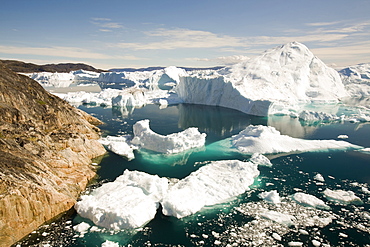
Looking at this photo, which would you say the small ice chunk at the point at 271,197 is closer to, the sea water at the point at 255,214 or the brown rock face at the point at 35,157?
the sea water at the point at 255,214

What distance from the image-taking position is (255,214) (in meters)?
11.0

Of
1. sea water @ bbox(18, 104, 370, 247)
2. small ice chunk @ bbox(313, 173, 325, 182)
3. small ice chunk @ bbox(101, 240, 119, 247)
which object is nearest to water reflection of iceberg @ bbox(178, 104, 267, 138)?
sea water @ bbox(18, 104, 370, 247)

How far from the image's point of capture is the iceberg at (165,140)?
19500mm

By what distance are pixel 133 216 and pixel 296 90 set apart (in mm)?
43589

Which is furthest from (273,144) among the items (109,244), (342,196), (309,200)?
(109,244)

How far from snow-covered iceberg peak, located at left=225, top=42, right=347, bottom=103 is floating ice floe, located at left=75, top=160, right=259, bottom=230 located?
28218 mm

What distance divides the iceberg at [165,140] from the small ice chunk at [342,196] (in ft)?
33.7

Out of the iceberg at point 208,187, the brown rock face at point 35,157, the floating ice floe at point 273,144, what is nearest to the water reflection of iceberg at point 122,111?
the brown rock face at point 35,157

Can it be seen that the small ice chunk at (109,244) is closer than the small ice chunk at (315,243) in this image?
Yes

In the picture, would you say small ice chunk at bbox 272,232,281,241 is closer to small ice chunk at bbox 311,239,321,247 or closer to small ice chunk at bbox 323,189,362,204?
small ice chunk at bbox 311,239,321,247

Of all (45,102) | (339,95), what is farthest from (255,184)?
(339,95)

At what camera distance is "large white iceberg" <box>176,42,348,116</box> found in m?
39.2

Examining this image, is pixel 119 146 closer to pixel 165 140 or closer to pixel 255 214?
pixel 165 140

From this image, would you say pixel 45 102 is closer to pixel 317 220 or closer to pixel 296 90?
pixel 317 220
